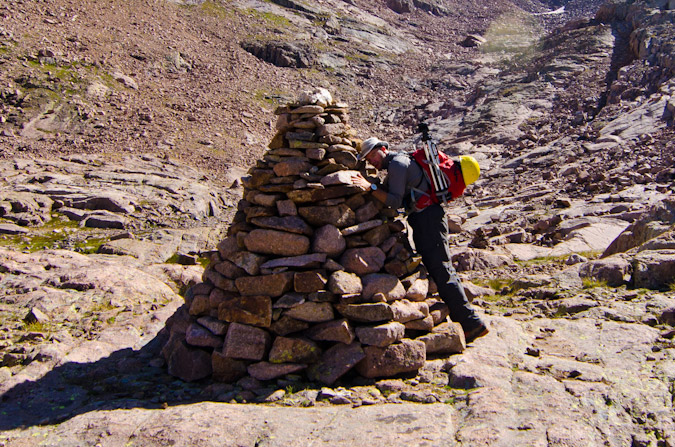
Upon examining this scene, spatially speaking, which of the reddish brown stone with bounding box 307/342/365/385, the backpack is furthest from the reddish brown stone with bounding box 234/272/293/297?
the backpack

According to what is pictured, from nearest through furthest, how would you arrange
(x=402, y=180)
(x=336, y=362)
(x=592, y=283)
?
1. (x=336, y=362)
2. (x=402, y=180)
3. (x=592, y=283)

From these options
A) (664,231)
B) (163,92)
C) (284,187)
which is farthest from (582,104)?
(284,187)

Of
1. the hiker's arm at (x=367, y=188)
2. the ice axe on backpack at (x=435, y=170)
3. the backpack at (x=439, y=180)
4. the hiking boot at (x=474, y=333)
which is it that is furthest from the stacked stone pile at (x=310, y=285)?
the ice axe on backpack at (x=435, y=170)

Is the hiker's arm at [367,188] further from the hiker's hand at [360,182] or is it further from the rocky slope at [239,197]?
the rocky slope at [239,197]

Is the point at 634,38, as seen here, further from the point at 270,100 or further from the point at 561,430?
the point at 561,430

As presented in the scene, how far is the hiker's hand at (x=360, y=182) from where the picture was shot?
8594 mm

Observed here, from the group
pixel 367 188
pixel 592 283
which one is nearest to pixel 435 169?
pixel 367 188

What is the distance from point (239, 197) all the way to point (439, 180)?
1713cm

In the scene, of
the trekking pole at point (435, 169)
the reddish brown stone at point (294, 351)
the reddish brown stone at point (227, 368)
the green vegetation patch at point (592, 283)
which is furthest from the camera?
the green vegetation patch at point (592, 283)

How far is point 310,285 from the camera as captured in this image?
7809 mm

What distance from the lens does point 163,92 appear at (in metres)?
33.5

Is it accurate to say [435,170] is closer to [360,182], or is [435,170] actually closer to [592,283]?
[360,182]

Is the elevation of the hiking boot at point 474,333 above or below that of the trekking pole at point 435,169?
below

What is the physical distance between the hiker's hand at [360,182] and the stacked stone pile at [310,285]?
3.9 inches
